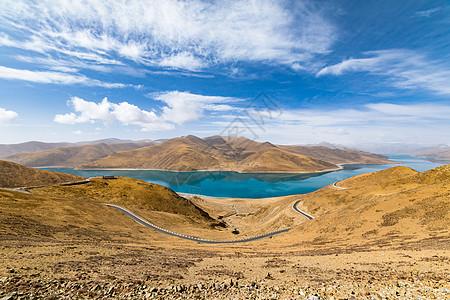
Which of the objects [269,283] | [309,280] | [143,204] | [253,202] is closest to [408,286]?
[309,280]

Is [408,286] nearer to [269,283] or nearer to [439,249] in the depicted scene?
[269,283]

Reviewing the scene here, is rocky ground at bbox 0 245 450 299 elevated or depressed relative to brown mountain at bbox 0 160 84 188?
elevated

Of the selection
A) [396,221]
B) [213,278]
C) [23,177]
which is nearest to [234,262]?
[213,278]

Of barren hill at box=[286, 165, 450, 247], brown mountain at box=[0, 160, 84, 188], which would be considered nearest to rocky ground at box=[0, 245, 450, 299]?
barren hill at box=[286, 165, 450, 247]

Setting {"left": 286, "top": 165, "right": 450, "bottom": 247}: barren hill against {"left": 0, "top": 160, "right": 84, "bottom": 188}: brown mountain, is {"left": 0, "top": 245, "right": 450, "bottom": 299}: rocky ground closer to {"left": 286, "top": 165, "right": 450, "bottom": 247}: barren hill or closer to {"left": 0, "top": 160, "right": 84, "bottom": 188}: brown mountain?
{"left": 286, "top": 165, "right": 450, "bottom": 247}: barren hill

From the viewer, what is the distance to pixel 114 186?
68375 millimetres

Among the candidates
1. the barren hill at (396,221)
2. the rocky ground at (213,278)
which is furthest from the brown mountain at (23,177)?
the barren hill at (396,221)

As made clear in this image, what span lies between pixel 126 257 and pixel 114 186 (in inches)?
2388

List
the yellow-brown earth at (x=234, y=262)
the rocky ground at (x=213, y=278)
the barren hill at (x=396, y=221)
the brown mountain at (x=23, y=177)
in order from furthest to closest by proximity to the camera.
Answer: the brown mountain at (x=23, y=177)
the barren hill at (x=396, y=221)
the yellow-brown earth at (x=234, y=262)
the rocky ground at (x=213, y=278)

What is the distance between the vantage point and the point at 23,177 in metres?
74.2

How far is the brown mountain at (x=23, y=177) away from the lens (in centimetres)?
7011

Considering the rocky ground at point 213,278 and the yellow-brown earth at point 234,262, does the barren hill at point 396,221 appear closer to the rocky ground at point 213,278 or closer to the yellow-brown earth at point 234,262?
the yellow-brown earth at point 234,262

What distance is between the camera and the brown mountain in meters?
70.1

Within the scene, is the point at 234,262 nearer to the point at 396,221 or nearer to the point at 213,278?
the point at 213,278
